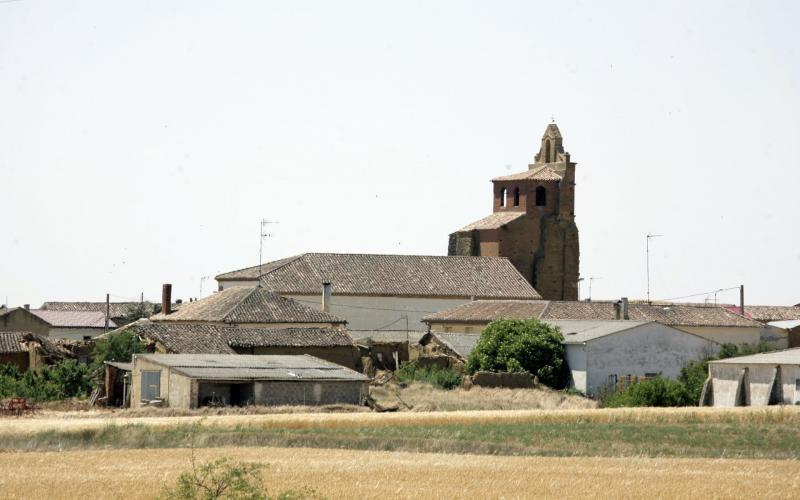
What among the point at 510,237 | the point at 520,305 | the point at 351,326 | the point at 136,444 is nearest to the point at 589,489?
the point at 136,444

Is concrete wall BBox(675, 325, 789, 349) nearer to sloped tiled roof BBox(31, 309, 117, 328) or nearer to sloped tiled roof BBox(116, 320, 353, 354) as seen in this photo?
sloped tiled roof BBox(116, 320, 353, 354)

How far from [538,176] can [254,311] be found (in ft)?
112

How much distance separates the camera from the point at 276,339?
60.0 meters

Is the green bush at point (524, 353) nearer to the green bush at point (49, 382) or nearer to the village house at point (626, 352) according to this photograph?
the village house at point (626, 352)

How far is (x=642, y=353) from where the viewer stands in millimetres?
61781

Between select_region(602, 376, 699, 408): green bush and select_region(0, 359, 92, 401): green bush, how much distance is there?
20.1m

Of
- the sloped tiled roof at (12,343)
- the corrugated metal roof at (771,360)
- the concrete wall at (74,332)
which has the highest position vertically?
the concrete wall at (74,332)

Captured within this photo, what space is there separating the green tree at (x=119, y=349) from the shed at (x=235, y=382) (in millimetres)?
4579

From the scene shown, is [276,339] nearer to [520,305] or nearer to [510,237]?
[520,305]

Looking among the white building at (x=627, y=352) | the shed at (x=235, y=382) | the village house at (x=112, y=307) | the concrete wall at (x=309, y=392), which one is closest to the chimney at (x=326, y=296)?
the white building at (x=627, y=352)

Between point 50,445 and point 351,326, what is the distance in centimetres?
4788

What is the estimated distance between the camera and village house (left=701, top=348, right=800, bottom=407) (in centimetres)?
5347

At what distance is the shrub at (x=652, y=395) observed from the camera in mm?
53062

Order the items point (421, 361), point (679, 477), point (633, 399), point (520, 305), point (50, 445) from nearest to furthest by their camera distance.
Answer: point (679, 477)
point (50, 445)
point (633, 399)
point (421, 361)
point (520, 305)
